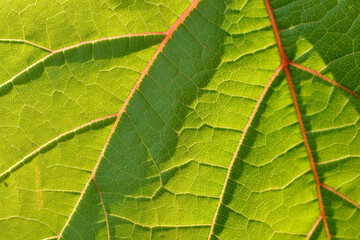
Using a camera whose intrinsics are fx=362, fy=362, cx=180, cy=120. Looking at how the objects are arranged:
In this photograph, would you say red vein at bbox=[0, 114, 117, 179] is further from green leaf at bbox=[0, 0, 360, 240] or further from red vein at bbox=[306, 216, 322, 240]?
red vein at bbox=[306, 216, 322, 240]

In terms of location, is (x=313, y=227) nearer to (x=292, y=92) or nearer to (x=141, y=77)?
(x=292, y=92)

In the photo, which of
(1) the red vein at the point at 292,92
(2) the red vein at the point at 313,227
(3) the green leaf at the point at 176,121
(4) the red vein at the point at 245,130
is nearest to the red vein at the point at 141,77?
(3) the green leaf at the point at 176,121

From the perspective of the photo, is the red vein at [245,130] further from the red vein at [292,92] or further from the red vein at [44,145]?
the red vein at [44,145]

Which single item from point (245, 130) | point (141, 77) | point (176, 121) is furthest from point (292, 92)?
point (141, 77)

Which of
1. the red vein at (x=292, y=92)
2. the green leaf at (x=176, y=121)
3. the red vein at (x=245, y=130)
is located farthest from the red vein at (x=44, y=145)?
the red vein at (x=292, y=92)

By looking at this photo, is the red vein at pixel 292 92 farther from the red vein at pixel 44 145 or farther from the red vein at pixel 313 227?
the red vein at pixel 44 145

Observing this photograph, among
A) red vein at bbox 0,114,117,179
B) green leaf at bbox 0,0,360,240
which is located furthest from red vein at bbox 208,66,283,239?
red vein at bbox 0,114,117,179


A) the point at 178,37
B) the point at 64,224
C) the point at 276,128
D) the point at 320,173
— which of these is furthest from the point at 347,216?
the point at 64,224

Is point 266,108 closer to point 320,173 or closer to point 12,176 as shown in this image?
point 320,173

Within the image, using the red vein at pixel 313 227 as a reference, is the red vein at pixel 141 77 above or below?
above
